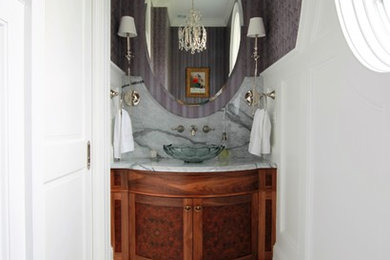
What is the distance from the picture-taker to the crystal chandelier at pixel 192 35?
2.63m

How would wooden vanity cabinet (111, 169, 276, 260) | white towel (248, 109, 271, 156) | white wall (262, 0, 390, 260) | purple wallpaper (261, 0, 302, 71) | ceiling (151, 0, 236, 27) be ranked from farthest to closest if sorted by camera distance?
ceiling (151, 0, 236, 27) < white towel (248, 109, 271, 156) < wooden vanity cabinet (111, 169, 276, 260) < purple wallpaper (261, 0, 302, 71) < white wall (262, 0, 390, 260)

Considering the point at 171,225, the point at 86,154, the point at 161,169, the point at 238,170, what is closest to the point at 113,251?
the point at 171,225

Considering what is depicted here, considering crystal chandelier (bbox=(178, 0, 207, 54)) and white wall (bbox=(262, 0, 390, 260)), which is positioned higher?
crystal chandelier (bbox=(178, 0, 207, 54))

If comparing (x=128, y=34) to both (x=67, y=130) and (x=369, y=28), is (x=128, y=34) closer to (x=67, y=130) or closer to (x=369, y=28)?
(x=67, y=130)

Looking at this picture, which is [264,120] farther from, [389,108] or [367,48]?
[367,48]

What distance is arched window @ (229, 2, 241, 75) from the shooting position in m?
2.64

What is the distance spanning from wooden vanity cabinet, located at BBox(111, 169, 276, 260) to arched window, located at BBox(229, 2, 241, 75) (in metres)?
1.03

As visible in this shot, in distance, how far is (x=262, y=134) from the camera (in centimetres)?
238

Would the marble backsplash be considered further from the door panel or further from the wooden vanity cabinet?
the door panel

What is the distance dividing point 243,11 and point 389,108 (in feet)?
6.37

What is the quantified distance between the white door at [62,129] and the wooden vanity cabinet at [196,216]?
471 millimetres

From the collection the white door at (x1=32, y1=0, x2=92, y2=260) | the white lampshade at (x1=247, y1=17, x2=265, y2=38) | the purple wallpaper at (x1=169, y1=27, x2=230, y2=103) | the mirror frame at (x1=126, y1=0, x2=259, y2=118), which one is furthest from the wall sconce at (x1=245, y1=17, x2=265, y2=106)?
the white door at (x1=32, y1=0, x2=92, y2=260)

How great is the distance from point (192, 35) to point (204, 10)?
237mm

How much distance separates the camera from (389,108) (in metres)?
0.98
